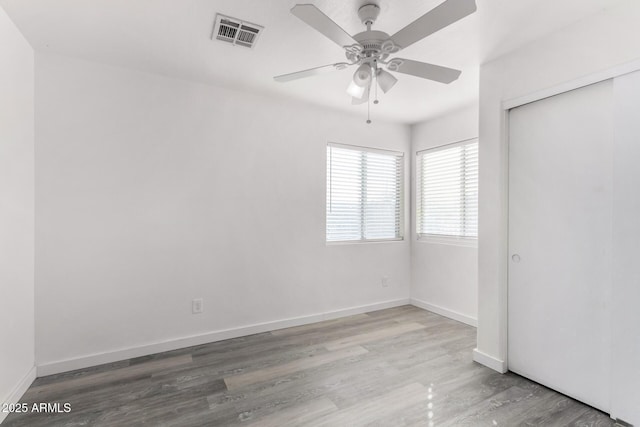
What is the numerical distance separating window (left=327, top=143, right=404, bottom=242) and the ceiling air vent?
170cm

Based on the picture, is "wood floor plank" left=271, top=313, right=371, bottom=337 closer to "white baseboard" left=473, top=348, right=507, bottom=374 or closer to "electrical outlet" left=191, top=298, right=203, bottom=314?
"electrical outlet" left=191, top=298, right=203, bottom=314

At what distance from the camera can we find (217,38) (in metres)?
2.17

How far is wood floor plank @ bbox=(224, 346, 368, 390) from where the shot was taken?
228 cm

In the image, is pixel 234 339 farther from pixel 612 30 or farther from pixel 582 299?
pixel 612 30

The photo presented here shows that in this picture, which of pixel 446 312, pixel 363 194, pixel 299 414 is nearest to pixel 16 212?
pixel 299 414

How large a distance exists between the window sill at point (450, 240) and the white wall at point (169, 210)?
3.81ft

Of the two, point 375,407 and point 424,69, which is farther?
point 375,407

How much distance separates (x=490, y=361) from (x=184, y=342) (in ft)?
8.89

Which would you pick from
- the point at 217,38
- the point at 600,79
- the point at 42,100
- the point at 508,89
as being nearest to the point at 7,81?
the point at 42,100

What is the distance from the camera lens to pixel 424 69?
1825 millimetres

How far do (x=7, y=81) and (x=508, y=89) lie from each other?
3550 millimetres

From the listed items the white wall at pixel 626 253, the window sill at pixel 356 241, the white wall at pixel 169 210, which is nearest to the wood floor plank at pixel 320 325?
the white wall at pixel 169 210

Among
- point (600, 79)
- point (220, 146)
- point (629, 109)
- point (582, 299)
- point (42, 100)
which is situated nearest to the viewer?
point (629, 109)

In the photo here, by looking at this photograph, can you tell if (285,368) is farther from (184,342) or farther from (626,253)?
(626,253)
